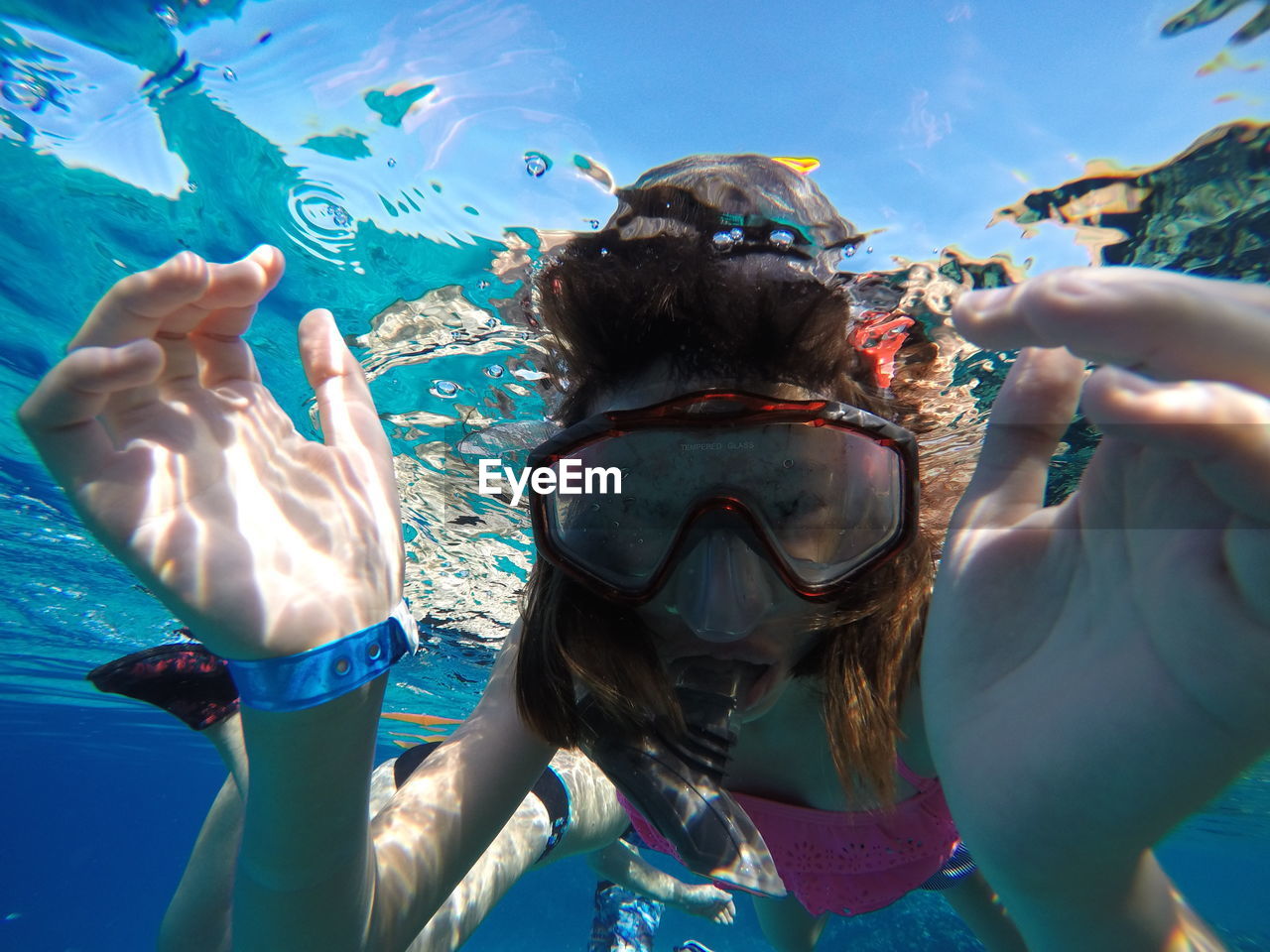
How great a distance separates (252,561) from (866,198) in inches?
160

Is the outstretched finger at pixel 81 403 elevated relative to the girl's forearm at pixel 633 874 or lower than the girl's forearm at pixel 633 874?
elevated

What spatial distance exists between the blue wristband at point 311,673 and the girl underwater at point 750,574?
0.03ft

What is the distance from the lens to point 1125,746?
130 centimetres

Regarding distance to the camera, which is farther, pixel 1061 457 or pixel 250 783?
pixel 1061 457

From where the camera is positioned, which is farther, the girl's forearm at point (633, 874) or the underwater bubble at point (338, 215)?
the girl's forearm at point (633, 874)

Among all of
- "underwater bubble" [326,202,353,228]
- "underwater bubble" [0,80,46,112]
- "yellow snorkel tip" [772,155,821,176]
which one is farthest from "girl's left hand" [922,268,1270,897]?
"underwater bubble" [0,80,46,112]

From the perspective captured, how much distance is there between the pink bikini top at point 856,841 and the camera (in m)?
3.64

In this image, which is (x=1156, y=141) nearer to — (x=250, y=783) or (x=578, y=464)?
(x=578, y=464)

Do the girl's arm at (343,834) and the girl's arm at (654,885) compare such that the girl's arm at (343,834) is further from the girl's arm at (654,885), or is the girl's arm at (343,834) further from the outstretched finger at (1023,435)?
the girl's arm at (654,885)

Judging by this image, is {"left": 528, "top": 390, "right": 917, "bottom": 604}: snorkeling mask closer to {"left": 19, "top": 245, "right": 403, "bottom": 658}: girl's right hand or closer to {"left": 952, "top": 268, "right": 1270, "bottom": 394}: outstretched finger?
{"left": 19, "top": 245, "right": 403, "bottom": 658}: girl's right hand

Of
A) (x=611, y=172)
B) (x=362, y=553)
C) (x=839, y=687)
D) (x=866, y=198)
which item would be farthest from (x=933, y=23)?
(x=362, y=553)

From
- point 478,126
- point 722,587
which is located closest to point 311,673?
point 722,587

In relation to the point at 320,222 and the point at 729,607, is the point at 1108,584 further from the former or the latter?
the point at 320,222

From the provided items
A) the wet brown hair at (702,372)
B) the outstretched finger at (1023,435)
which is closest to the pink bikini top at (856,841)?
the wet brown hair at (702,372)
